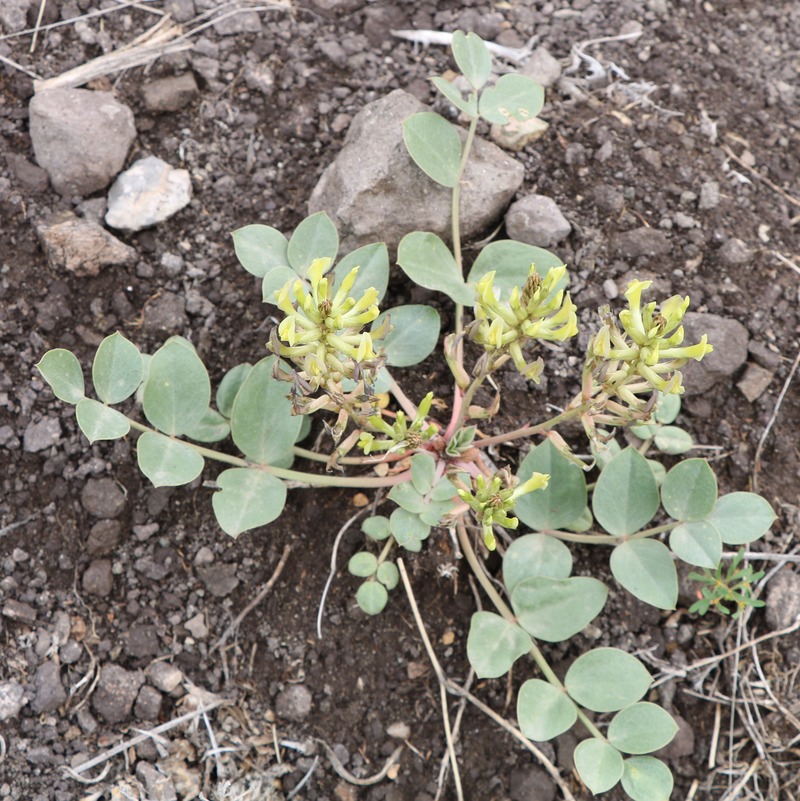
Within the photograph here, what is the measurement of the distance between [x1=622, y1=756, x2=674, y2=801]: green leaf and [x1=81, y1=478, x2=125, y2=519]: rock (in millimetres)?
1787

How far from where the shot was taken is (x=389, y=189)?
301 cm

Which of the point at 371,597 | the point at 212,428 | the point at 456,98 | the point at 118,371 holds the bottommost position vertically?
the point at 371,597

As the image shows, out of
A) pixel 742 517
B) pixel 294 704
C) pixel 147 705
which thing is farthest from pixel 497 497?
pixel 147 705

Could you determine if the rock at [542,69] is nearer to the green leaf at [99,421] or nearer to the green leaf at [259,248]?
the green leaf at [259,248]

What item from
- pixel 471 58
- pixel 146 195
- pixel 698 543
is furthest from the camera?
pixel 146 195

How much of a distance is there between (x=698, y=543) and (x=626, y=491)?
256mm

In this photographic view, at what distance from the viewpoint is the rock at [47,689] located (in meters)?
2.73

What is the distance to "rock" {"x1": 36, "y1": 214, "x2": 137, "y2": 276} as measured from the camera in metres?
3.03

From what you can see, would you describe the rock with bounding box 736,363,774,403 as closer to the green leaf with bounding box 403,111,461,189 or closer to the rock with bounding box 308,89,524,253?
the rock with bounding box 308,89,524,253

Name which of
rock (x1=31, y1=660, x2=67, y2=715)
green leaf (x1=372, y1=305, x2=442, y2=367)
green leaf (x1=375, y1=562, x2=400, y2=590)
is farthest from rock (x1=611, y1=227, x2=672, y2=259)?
rock (x1=31, y1=660, x2=67, y2=715)

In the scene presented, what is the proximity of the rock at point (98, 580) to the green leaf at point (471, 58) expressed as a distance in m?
2.03

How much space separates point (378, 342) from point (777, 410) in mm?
1531

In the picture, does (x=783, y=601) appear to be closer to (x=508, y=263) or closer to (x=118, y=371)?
(x=508, y=263)

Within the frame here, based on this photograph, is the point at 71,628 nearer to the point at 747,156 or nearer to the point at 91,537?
the point at 91,537
